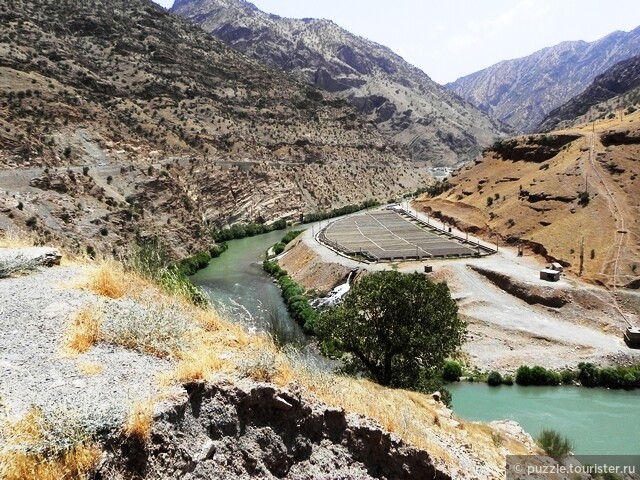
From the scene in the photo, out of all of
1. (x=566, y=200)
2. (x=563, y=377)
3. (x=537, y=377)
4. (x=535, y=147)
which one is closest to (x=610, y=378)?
(x=563, y=377)

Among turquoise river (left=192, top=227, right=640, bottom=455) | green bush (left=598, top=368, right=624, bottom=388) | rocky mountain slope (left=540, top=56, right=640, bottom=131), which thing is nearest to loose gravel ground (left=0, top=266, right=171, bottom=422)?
turquoise river (left=192, top=227, right=640, bottom=455)

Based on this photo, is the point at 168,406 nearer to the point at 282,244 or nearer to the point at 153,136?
the point at 282,244

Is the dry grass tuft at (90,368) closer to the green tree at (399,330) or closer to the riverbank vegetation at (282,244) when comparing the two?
the green tree at (399,330)

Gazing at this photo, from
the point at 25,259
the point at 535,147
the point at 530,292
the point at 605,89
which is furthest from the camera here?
the point at 605,89

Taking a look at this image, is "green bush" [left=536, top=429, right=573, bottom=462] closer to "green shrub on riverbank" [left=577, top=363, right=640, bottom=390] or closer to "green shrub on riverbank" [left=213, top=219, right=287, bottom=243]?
"green shrub on riverbank" [left=577, top=363, right=640, bottom=390]

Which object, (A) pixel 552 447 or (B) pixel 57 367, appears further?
(A) pixel 552 447

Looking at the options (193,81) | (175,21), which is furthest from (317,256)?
(175,21)

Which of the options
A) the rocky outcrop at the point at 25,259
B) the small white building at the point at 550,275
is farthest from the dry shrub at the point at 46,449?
the small white building at the point at 550,275
